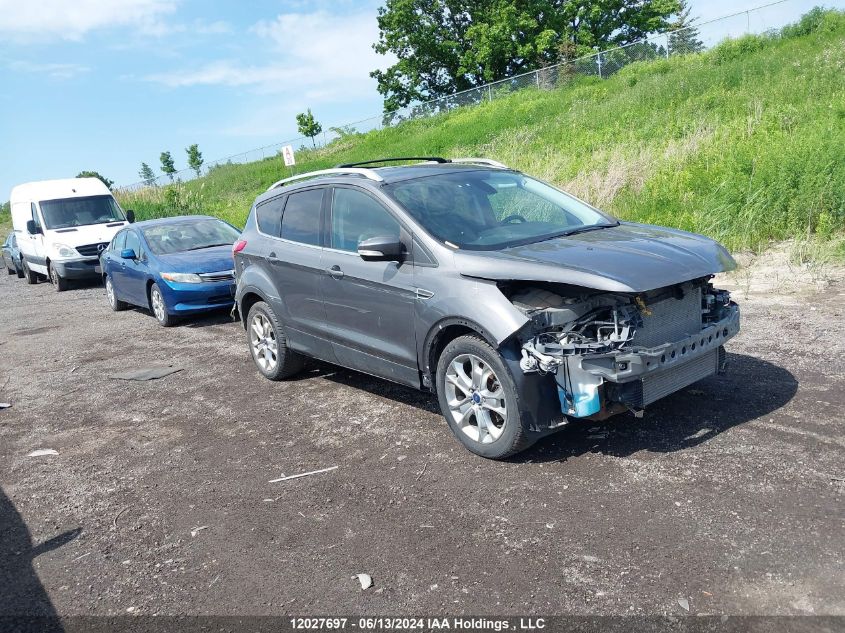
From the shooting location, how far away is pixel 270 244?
682 centimetres

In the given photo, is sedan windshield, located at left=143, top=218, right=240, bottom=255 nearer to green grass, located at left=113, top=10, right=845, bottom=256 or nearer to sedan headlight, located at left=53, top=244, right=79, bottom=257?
sedan headlight, located at left=53, top=244, right=79, bottom=257

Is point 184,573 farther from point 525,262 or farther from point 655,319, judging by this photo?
point 655,319

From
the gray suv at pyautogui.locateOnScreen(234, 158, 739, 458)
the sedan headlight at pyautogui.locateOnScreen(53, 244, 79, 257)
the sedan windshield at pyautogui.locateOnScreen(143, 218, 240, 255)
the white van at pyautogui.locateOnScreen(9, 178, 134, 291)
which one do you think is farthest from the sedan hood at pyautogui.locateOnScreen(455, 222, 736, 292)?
the sedan headlight at pyautogui.locateOnScreen(53, 244, 79, 257)

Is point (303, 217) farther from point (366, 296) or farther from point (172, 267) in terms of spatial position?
point (172, 267)

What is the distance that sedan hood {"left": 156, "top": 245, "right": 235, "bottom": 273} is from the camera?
10680 mm

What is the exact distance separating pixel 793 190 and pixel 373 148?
31.1 metres

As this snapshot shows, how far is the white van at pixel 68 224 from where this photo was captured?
16.3m

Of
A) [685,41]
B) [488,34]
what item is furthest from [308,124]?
[685,41]

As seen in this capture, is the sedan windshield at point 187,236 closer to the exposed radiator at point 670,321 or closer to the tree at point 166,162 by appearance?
the exposed radiator at point 670,321

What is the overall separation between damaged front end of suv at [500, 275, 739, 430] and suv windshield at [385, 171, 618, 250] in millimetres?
722

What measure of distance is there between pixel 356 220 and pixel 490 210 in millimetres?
1079

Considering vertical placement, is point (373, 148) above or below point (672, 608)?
above

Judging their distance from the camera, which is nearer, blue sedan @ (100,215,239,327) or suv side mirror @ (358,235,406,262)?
suv side mirror @ (358,235,406,262)

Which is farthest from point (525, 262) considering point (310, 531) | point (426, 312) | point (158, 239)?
point (158, 239)
